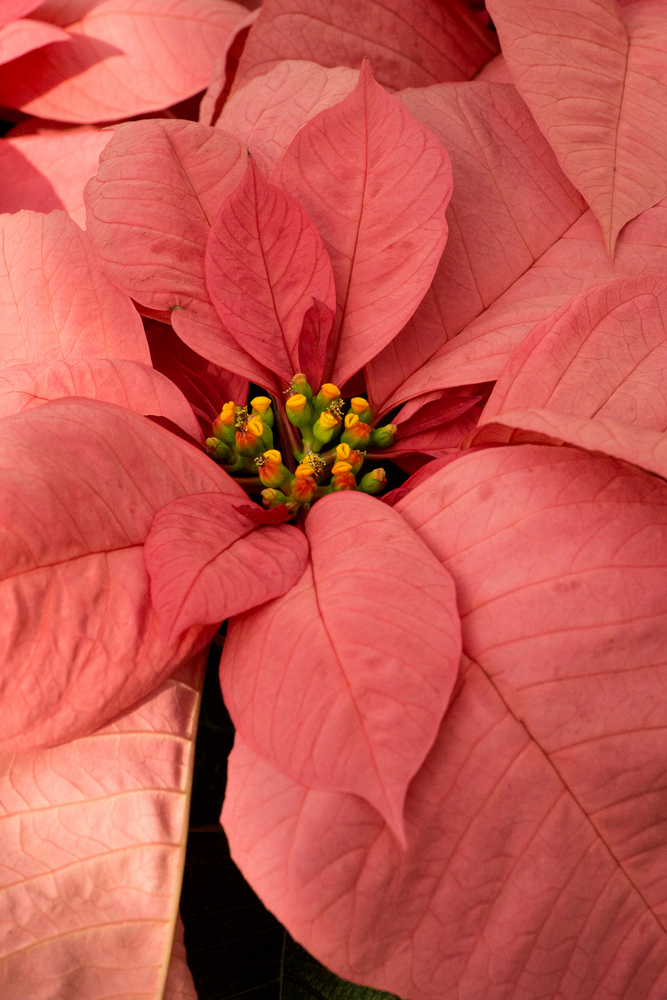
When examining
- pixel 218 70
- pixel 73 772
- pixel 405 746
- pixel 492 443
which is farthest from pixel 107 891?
pixel 218 70

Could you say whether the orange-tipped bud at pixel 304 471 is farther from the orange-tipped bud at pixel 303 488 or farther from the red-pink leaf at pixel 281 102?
the red-pink leaf at pixel 281 102

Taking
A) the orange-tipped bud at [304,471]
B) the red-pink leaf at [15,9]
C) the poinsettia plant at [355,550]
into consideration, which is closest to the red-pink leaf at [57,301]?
the poinsettia plant at [355,550]

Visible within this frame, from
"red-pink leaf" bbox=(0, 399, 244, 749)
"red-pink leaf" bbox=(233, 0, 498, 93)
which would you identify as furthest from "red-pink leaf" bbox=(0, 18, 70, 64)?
"red-pink leaf" bbox=(0, 399, 244, 749)

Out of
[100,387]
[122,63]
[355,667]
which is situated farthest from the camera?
[122,63]

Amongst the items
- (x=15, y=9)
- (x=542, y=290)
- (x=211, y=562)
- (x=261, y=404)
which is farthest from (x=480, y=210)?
(x=15, y=9)

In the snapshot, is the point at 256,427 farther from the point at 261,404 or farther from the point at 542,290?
the point at 542,290

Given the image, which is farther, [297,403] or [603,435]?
[297,403]

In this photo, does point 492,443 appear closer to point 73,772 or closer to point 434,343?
point 434,343
